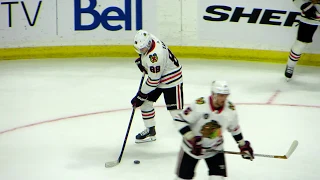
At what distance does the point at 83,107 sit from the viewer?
639cm

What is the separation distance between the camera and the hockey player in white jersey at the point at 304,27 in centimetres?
690

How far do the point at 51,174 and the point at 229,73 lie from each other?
3.42m

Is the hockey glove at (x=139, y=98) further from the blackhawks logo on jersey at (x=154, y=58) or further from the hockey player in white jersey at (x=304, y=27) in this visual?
the hockey player in white jersey at (x=304, y=27)

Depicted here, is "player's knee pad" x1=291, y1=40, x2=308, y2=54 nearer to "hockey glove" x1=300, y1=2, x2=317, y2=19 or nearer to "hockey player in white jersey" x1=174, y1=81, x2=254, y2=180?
"hockey glove" x1=300, y1=2, x2=317, y2=19

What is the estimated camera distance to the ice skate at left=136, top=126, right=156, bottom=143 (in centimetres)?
537

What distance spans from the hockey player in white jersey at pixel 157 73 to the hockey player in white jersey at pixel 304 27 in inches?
97.7

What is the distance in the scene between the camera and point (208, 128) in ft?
12.0

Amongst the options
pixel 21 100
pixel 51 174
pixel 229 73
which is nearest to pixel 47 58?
pixel 21 100

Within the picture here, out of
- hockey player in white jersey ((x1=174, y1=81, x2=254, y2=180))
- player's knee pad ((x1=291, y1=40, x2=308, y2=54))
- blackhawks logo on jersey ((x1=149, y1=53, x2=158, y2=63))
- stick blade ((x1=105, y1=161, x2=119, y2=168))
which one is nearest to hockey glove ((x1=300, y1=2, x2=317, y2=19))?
player's knee pad ((x1=291, y1=40, x2=308, y2=54))

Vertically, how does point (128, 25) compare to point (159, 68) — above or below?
below

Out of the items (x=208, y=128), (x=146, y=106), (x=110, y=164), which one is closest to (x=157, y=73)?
(x=146, y=106)

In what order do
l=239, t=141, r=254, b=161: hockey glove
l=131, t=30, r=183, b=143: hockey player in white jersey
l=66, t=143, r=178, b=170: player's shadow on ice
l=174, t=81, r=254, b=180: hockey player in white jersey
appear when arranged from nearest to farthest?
l=174, t=81, r=254, b=180: hockey player in white jersey → l=239, t=141, r=254, b=161: hockey glove → l=131, t=30, r=183, b=143: hockey player in white jersey → l=66, t=143, r=178, b=170: player's shadow on ice

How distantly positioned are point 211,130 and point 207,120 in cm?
7

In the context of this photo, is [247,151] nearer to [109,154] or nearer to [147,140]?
[109,154]
